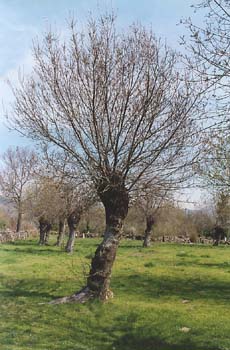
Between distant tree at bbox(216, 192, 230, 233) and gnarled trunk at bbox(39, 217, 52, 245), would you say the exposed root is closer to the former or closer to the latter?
distant tree at bbox(216, 192, 230, 233)

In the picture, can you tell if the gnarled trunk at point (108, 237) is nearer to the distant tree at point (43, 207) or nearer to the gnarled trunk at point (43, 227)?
the distant tree at point (43, 207)

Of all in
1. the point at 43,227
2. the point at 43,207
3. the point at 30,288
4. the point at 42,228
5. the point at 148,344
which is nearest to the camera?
the point at 148,344

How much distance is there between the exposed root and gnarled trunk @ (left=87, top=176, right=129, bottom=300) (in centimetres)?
11

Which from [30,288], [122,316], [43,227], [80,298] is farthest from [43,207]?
[122,316]

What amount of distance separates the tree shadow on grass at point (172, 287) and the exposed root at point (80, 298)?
6.31ft

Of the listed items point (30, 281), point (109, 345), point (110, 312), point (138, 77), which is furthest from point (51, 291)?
point (138, 77)

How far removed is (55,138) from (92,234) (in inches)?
2403

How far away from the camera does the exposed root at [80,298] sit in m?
12.9

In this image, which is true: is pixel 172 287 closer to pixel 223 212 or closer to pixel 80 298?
pixel 80 298

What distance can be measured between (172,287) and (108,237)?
422 cm

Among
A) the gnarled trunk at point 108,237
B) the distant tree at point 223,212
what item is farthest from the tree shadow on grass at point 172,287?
the distant tree at point 223,212

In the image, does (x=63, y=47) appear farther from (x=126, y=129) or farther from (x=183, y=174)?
(x=183, y=174)

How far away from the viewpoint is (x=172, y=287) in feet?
53.3

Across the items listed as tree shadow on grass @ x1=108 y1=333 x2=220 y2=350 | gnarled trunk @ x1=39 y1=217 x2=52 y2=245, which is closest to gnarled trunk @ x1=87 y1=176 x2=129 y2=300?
tree shadow on grass @ x1=108 y1=333 x2=220 y2=350
